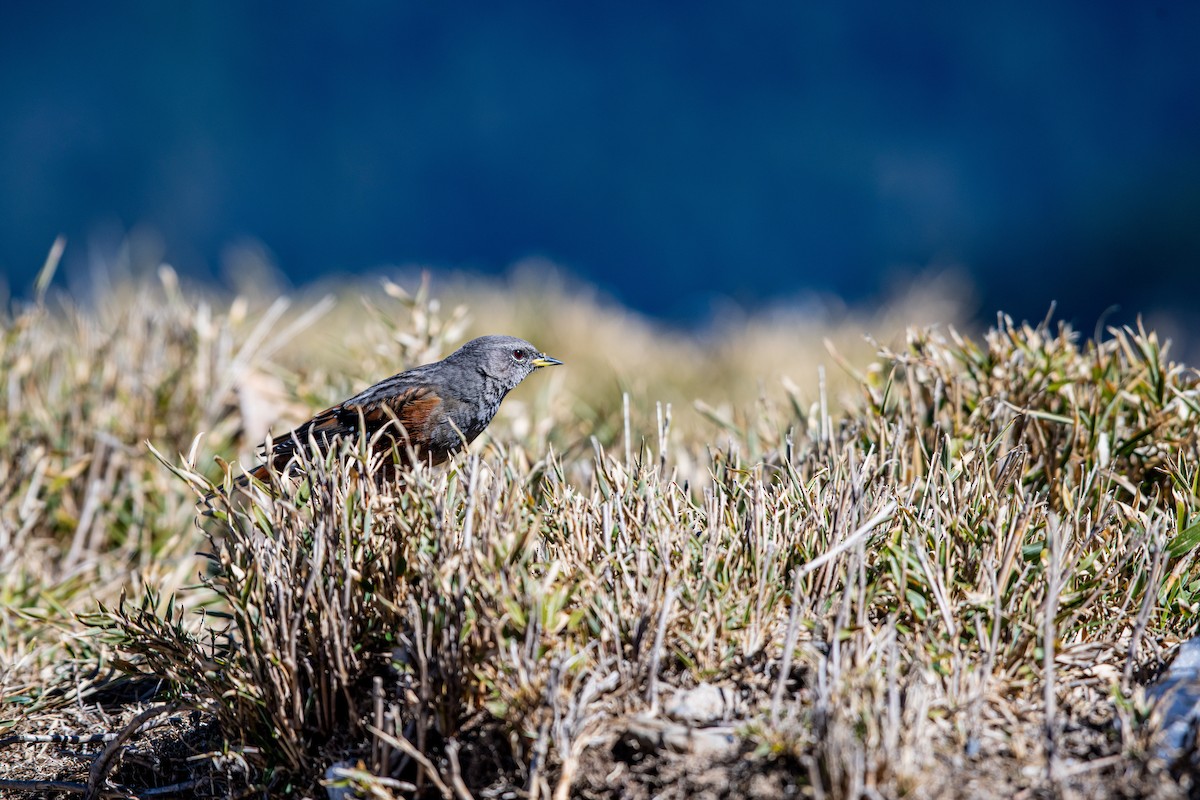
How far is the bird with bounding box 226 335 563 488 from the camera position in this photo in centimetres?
313

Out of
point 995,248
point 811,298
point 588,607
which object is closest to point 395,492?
point 588,607

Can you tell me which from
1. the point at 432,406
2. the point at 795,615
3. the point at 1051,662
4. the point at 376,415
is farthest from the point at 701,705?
the point at 376,415

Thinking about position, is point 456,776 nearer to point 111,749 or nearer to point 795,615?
point 795,615

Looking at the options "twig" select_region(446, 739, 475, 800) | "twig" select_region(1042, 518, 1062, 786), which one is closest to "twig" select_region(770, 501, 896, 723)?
"twig" select_region(1042, 518, 1062, 786)

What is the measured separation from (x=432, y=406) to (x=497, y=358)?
0.33m

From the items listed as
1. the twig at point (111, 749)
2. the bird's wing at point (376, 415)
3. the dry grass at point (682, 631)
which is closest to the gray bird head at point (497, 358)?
the bird's wing at point (376, 415)

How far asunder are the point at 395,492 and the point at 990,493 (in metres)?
1.38

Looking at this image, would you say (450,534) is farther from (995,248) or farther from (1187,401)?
(995,248)

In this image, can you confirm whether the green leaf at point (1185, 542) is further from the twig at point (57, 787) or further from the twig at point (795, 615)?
the twig at point (57, 787)

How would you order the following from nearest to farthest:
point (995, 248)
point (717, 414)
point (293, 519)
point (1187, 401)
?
point (293, 519)
point (1187, 401)
point (717, 414)
point (995, 248)

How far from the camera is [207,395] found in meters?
4.36

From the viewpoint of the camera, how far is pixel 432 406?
315 cm

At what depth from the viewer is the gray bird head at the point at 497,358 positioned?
3.35 meters

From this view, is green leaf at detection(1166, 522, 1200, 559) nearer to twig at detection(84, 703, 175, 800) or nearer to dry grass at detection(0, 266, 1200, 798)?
dry grass at detection(0, 266, 1200, 798)
